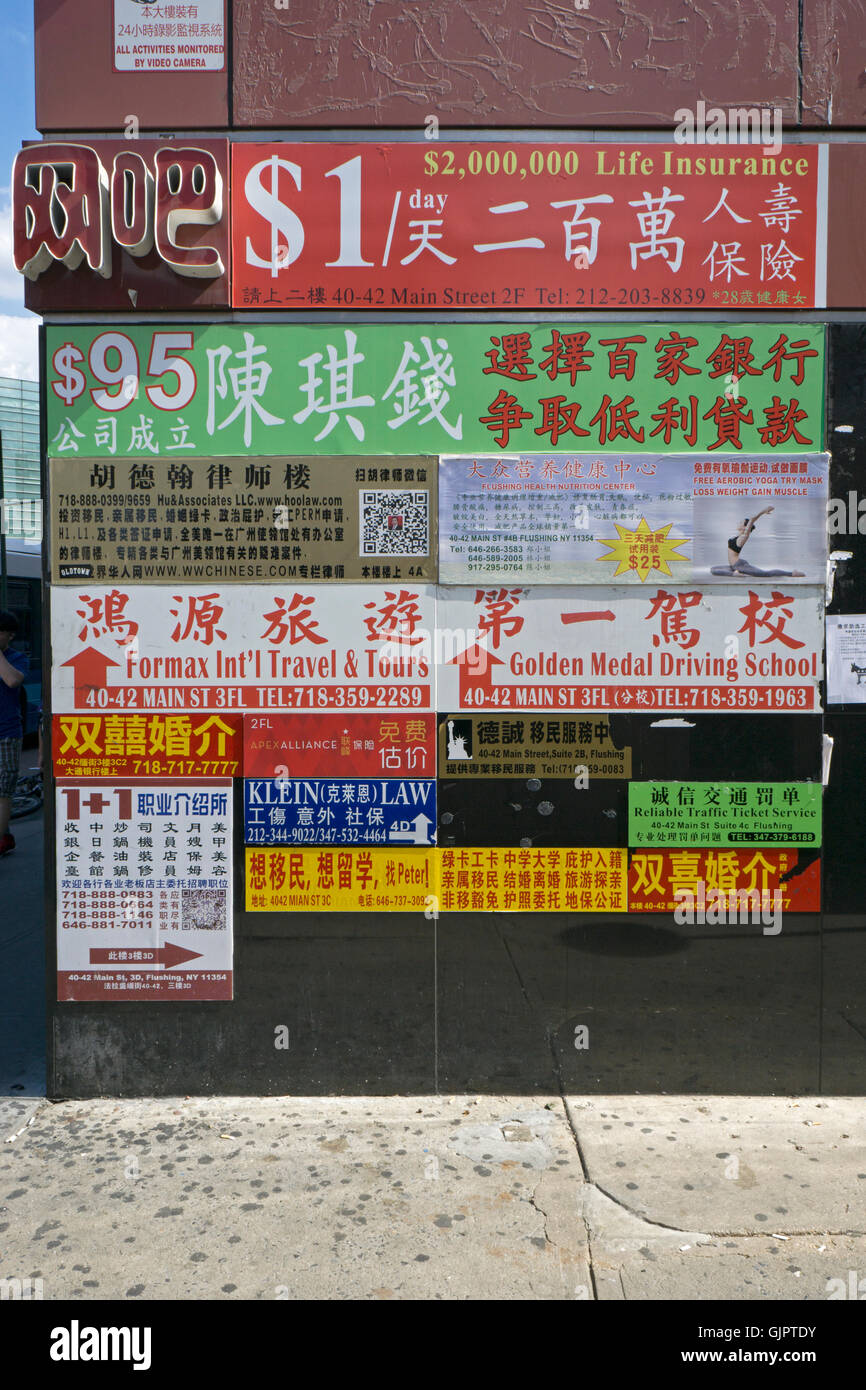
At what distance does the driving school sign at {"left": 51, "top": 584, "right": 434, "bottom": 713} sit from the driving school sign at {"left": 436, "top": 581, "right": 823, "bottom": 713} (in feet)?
0.78

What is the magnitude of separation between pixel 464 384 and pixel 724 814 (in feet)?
7.66

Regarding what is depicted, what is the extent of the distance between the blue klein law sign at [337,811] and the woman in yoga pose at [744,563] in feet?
5.59

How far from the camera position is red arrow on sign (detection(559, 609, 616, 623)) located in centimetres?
449

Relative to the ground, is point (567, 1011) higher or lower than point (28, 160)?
lower

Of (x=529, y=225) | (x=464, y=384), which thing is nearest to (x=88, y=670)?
(x=464, y=384)

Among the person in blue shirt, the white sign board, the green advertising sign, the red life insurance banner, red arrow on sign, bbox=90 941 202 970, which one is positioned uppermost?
the white sign board

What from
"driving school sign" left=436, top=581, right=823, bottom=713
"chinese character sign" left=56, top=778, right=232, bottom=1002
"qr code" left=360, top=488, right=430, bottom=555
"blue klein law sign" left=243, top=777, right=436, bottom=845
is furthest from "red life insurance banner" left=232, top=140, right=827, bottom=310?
"chinese character sign" left=56, top=778, right=232, bottom=1002

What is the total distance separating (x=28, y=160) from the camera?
13.9 ft

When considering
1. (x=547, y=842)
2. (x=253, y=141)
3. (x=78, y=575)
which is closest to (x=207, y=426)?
(x=78, y=575)

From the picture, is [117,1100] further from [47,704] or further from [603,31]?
[603,31]

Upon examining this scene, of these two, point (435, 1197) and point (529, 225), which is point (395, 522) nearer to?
point (529, 225)

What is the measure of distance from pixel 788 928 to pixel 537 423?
104 inches

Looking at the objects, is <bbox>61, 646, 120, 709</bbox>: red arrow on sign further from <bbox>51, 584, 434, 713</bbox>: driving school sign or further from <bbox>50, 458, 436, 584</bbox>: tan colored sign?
<bbox>50, 458, 436, 584</bbox>: tan colored sign

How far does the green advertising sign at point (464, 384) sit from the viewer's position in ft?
14.5
